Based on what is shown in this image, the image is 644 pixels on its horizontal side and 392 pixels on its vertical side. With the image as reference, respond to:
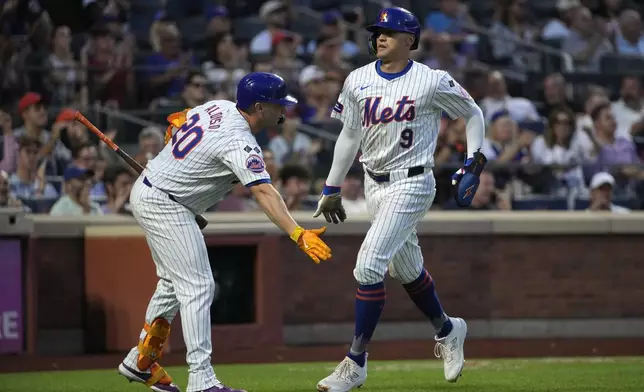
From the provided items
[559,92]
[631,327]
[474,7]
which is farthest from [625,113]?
[631,327]

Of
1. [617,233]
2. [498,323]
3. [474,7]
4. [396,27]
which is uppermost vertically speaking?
[396,27]

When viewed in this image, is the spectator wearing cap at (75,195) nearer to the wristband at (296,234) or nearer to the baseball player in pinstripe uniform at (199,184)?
the baseball player in pinstripe uniform at (199,184)

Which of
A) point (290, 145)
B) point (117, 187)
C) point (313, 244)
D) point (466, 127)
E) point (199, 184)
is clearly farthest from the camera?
point (290, 145)

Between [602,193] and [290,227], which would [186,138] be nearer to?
[290,227]

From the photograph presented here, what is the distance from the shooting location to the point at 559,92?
14.4 metres

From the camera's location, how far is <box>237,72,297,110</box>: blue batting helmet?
266 inches

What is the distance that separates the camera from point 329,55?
14031 mm

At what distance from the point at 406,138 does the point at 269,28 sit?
25.3 feet

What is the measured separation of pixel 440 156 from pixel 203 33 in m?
3.87

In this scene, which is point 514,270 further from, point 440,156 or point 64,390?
point 64,390

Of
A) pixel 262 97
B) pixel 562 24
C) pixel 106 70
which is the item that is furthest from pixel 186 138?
pixel 562 24

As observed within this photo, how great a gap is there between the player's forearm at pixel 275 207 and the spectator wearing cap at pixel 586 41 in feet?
32.6

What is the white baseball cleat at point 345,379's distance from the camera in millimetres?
7164

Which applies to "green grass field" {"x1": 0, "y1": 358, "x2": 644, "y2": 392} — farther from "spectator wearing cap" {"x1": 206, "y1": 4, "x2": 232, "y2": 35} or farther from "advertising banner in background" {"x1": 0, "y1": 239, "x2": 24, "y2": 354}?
"spectator wearing cap" {"x1": 206, "y1": 4, "x2": 232, "y2": 35}
